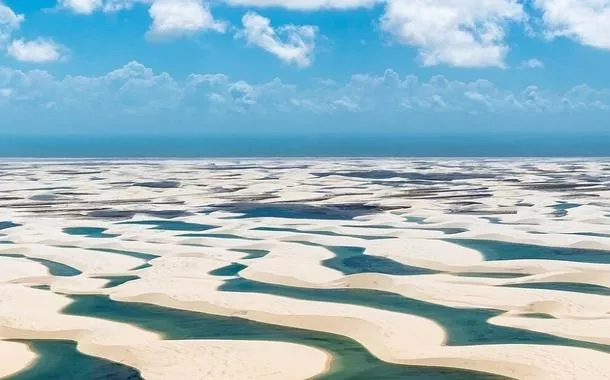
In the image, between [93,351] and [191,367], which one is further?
[93,351]

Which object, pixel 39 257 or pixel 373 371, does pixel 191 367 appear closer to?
pixel 373 371

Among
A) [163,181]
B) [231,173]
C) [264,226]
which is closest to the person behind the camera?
[264,226]

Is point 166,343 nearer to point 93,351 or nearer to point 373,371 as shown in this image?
point 93,351

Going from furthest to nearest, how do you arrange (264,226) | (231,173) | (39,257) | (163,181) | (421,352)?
(231,173)
(163,181)
(264,226)
(39,257)
(421,352)

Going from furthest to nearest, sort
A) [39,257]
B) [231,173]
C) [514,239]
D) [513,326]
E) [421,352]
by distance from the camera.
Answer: [231,173] < [514,239] < [39,257] < [513,326] < [421,352]

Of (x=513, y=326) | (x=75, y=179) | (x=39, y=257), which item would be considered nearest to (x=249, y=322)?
(x=513, y=326)

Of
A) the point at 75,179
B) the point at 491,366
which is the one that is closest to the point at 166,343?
the point at 491,366
